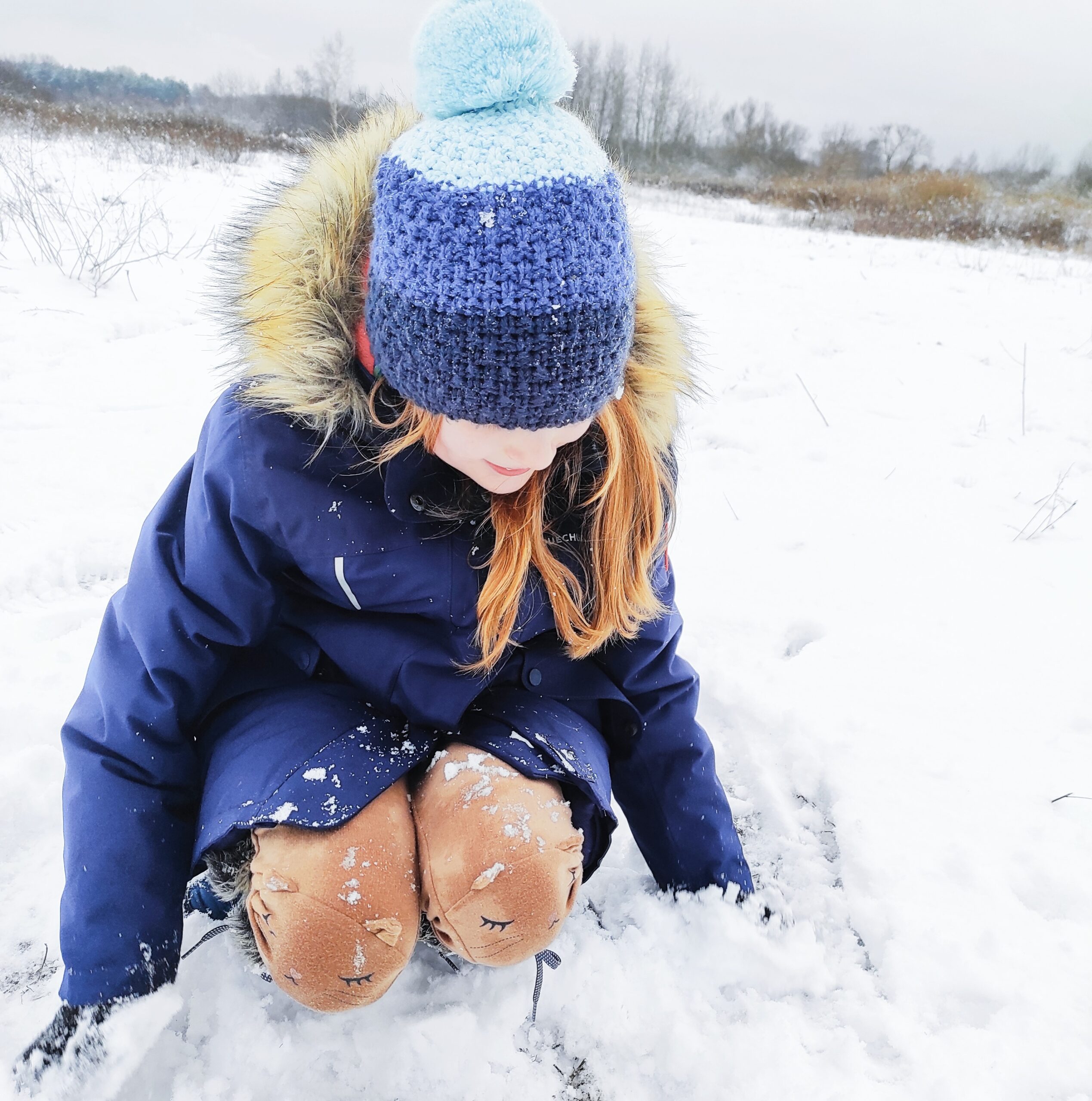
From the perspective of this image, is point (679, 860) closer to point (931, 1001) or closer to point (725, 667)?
point (931, 1001)

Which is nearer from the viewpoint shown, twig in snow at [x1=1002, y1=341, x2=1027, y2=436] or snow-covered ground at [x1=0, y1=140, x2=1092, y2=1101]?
snow-covered ground at [x1=0, y1=140, x2=1092, y2=1101]

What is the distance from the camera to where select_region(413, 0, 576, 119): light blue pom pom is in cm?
77

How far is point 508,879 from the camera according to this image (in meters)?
0.91

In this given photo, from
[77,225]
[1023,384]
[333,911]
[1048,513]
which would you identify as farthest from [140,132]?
[333,911]

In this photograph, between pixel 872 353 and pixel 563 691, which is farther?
pixel 872 353

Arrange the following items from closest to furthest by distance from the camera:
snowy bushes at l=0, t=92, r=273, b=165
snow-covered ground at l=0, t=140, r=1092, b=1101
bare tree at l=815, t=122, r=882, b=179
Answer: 1. snow-covered ground at l=0, t=140, r=1092, b=1101
2. snowy bushes at l=0, t=92, r=273, b=165
3. bare tree at l=815, t=122, r=882, b=179

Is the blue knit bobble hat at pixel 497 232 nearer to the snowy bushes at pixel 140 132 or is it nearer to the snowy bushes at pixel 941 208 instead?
the snowy bushes at pixel 140 132

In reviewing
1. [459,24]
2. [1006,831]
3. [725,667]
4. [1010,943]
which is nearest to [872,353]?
[725,667]

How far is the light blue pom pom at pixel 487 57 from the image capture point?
30.5 inches

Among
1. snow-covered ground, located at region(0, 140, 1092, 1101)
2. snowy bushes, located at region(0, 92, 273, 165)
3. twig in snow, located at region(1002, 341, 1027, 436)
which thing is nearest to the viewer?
snow-covered ground, located at region(0, 140, 1092, 1101)

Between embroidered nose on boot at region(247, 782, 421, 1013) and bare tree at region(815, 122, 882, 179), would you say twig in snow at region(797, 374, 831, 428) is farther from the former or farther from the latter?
bare tree at region(815, 122, 882, 179)

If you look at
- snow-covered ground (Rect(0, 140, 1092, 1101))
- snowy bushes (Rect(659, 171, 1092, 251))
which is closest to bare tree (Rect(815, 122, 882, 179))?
snowy bushes (Rect(659, 171, 1092, 251))

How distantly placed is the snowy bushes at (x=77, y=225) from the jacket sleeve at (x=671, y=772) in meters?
3.53

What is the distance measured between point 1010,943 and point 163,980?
1.21 meters
